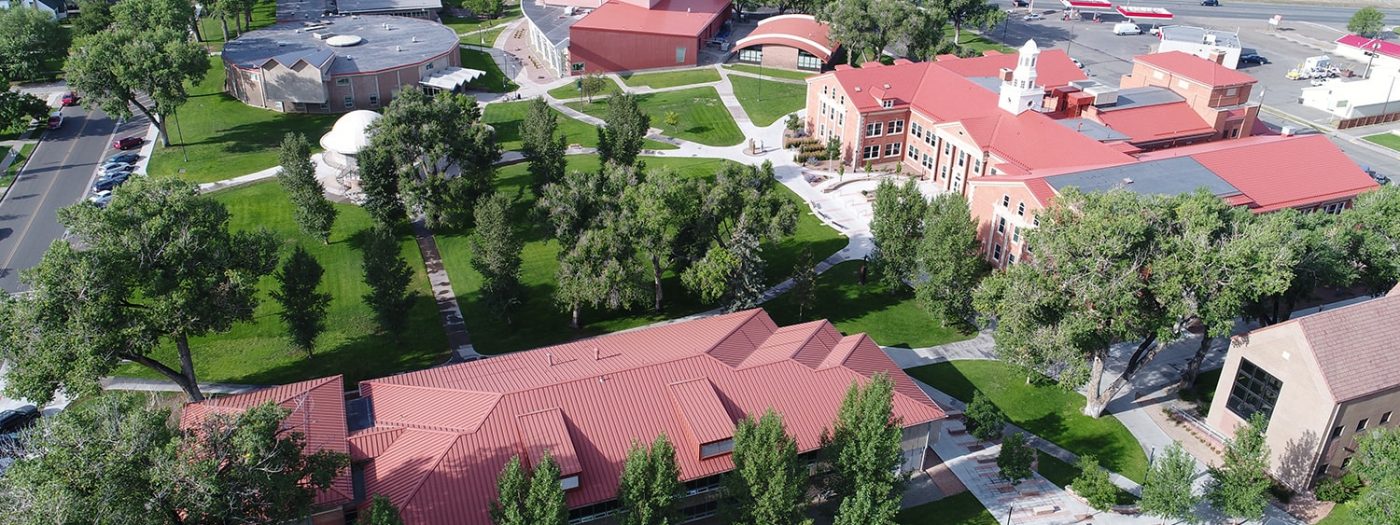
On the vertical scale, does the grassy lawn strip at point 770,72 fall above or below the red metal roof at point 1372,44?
below

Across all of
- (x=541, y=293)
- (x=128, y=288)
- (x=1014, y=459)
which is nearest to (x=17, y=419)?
(x=128, y=288)

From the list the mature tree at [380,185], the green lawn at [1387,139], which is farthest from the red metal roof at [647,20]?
the green lawn at [1387,139]

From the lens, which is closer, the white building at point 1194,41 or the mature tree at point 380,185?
the mature tree at point 380,185

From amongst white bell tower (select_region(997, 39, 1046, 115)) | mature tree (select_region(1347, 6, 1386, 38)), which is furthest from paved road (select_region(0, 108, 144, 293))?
mature tree (select_region(1347, 6, 1386, 38))

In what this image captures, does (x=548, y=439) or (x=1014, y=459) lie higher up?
(x=548, y=439)

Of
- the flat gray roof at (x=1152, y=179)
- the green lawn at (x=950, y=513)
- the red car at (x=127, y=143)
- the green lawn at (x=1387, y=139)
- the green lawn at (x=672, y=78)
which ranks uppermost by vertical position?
the flat gray roof at (x=1152, y=179)

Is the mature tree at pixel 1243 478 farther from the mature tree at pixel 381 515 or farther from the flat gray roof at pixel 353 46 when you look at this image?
the flat gray roof at pixel 353 46

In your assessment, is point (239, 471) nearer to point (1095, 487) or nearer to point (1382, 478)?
point (1095, 487)
